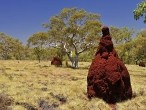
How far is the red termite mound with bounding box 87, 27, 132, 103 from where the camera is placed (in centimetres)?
2084

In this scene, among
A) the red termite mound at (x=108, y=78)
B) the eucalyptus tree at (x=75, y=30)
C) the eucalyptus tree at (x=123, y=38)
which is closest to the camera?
the red termite mound at (x=108, y=78)

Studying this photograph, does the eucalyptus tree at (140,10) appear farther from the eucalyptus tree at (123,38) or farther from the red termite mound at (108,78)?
the eucalyptus tree at (123,38)

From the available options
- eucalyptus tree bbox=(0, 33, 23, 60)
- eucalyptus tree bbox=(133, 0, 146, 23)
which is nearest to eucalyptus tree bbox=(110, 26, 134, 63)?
eucalyptus tree bbox=(0, 33, 23, 60)

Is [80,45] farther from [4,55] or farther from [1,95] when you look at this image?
[4,55]

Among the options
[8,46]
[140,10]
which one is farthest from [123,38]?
[140,10]

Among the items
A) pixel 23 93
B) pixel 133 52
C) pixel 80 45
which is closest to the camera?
pixel 23 93

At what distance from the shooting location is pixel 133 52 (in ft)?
264

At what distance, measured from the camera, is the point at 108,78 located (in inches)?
826

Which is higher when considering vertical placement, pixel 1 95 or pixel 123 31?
pixel 123 31

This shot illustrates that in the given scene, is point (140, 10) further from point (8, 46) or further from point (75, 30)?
point (8, 46)

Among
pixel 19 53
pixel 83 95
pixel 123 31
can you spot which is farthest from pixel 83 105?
pixel 19 53

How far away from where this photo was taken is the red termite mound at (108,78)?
821 inches

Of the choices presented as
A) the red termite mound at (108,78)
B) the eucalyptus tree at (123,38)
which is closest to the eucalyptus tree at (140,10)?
the red termite mound at (108,78)

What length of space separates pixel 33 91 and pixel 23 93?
0.79 meters
